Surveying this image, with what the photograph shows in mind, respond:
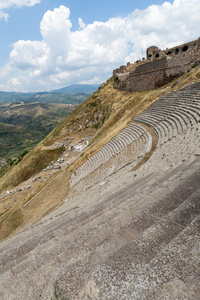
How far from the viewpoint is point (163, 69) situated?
131ft

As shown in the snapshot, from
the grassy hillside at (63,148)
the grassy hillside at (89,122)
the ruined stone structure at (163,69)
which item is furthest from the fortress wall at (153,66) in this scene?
the grassy hillside at (63,148)

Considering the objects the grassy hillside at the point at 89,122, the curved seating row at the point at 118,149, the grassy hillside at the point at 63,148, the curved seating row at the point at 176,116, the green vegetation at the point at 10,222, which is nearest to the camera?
the curved seating row at the point at 176,116

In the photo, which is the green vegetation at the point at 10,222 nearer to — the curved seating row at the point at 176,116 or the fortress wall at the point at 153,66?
the curved seating row at the point at 176,116

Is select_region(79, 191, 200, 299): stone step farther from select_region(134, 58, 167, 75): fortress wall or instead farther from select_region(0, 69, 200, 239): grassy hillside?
select_region(134, 58, 167, 75): fortress wall

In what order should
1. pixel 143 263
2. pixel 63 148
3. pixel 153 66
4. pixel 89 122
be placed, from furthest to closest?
pixel 89 122
pixel 153 66
pixel 63 148
pixel 143 263

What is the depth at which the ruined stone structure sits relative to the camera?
35281 millimetres

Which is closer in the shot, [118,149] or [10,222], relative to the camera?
[10,222]

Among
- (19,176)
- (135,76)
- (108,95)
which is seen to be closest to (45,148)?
(19,176)

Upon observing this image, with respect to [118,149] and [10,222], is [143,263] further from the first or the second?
[10,222]

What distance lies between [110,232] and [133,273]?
4.71 feet

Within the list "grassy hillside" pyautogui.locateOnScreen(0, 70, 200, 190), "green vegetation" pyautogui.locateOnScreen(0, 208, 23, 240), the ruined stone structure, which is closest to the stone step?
"green vegetation" pyautogui.locateOnScreen(0, 208, 23, 240)

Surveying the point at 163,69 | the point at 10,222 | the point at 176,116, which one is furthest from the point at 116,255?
the point at 163,69

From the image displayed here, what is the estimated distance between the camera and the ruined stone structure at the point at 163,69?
3528cm

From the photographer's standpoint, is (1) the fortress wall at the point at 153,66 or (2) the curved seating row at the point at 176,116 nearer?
(2) the curved seating row at the point at 176,116
